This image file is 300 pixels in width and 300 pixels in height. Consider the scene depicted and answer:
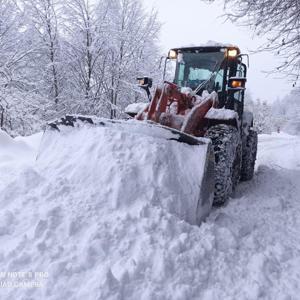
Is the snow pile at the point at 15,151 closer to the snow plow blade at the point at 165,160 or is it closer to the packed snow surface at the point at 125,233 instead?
the packed snow surface at the point at 125,233

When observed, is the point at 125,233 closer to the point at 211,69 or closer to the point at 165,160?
the point at 165,160

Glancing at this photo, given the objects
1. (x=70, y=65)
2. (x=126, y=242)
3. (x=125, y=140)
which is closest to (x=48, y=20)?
(x=70, y=65)

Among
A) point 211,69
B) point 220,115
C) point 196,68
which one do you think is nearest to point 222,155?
point 220,115

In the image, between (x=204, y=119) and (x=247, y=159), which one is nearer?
(x=204, y=119)

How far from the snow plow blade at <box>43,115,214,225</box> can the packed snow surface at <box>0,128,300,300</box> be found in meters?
0.01

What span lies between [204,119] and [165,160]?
1356mm

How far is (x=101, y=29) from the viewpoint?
16266mm

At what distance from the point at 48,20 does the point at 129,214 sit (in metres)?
14.8

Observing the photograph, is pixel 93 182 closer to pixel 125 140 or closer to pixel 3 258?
pixel 125 140

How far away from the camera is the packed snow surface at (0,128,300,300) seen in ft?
8.98

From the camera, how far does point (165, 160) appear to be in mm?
4043

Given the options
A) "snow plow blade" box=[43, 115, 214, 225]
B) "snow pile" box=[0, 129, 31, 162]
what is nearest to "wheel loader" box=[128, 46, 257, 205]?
"snow plow blade" box=[43, 115, 214, 225]

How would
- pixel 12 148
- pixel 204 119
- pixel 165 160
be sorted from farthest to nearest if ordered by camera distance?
1. pixel 12 148
2. pixel 204 119
3. pixel 165 160

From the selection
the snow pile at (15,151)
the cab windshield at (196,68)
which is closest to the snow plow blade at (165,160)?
the snow pile at (15,151)
